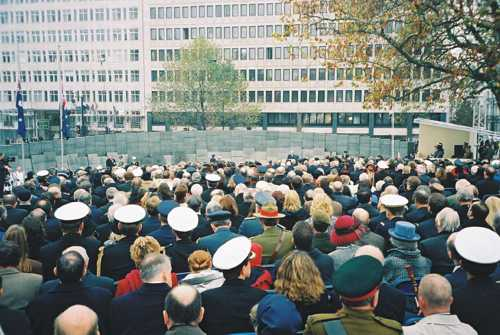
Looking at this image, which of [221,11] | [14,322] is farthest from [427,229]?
[221,11]

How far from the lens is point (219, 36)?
79.1 m

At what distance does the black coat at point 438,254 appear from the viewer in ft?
21.5

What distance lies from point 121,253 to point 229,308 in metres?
2.41

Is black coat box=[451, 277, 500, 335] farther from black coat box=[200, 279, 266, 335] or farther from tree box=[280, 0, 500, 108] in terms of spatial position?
tree box=[280, 0, 500, 108]

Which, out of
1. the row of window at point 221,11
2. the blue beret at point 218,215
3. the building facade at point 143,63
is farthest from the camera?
the row of window at point 221,11

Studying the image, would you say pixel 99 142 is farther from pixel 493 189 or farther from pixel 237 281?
pixel 237 281

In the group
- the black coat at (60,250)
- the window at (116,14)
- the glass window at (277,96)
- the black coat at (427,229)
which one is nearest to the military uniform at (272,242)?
the black coat at (60,250)

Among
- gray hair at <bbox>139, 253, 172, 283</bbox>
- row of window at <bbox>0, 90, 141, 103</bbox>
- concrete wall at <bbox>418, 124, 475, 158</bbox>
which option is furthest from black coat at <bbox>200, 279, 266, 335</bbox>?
row of window at <bbox>0, 90, 141, 103</bbox>

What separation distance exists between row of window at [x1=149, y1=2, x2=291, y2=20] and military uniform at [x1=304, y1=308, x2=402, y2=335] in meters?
75.0

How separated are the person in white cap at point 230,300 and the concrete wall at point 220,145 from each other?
3520 centimetres

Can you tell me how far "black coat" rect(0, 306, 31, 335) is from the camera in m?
4.43

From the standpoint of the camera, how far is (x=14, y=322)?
4.46 meters

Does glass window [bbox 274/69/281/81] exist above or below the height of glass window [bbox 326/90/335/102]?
above

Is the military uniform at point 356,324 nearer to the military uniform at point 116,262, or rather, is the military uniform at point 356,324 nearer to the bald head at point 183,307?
the bald head at point 183,307
